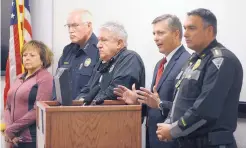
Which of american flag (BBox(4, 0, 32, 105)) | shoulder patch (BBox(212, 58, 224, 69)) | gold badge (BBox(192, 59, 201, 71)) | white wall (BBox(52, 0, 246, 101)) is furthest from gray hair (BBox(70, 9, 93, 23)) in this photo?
shoulder patch (BBox(212, 58, 224, 69))

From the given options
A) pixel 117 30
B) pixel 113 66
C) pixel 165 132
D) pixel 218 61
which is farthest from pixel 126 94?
pixel 218 61

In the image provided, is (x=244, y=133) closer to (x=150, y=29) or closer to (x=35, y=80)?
(x=150, y=29)

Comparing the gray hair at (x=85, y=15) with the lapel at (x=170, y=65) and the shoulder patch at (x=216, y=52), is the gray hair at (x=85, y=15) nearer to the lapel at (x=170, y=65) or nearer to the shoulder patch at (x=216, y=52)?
the lapel at (x=170, y=65)

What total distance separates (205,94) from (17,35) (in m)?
2.53

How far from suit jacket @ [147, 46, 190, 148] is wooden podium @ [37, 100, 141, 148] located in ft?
2.04

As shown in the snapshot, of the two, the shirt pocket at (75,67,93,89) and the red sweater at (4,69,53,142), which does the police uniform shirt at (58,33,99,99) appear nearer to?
the shirt pocket at (75,67,93,89)

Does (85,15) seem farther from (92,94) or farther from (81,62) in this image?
(92,94)

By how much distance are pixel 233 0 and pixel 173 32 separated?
1.86 ft

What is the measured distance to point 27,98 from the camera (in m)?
3.67

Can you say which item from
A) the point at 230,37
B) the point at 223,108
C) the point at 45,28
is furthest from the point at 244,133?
the point at 45,28

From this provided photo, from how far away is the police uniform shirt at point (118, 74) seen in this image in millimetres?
3107

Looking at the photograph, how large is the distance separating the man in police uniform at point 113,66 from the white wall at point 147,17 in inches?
21.8

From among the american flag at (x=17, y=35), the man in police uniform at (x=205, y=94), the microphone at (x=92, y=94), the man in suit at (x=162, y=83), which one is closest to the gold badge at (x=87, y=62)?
the microphone at (x=92, y=94)

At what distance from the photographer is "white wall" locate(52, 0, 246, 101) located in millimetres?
3340
